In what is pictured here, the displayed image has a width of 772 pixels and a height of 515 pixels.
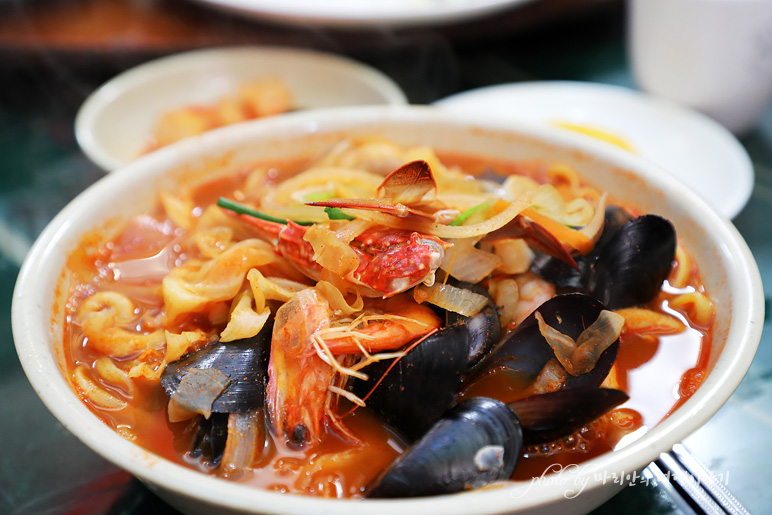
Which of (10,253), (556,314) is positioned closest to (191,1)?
(10,253)

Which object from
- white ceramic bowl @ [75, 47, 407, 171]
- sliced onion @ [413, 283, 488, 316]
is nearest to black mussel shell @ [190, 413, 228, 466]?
sliced onion @ [413, 283, 488, 316]

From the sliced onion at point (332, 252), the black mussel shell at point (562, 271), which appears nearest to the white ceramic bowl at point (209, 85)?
the black mussel shell at point (562, 271)

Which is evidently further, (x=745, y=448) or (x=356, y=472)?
(x=745, y=448)

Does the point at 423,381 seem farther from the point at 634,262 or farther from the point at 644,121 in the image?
the point at 644,121

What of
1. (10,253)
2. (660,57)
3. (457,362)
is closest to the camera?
(457,362)

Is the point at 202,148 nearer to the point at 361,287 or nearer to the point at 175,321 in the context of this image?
the point at 175,321

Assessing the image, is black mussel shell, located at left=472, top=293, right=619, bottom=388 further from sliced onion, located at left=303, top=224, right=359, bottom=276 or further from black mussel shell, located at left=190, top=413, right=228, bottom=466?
black mussel shell, located at left=190, top=413, right=228, bottom=466
